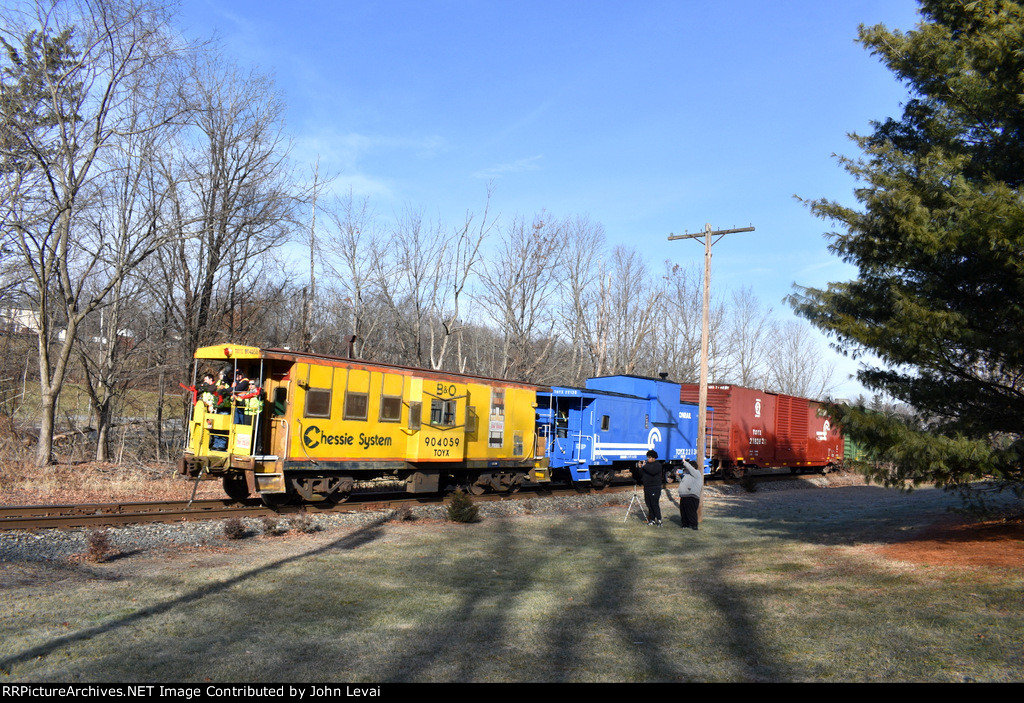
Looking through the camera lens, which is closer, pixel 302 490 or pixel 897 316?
pixel 897 316

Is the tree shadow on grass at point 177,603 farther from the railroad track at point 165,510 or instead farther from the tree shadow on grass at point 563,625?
the tree shadow on grass at point 563,625

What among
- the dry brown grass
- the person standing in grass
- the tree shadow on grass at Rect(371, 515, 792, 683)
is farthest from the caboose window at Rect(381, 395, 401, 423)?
the person standing in grass

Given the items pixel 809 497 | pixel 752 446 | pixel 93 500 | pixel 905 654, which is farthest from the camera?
pixel 752 446

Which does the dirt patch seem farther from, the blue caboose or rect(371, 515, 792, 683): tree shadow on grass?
the blue caboose

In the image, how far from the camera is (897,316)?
360 inches

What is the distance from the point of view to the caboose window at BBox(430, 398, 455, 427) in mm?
16078

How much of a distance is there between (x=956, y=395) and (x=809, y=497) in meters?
14.1

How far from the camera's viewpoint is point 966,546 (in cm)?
1037

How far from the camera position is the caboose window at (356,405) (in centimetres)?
1445

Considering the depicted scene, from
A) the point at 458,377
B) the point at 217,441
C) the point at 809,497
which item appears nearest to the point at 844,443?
the point at 809,497

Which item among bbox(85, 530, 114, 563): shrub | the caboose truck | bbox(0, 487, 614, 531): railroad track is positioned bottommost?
bbox(85, 530, 114, 563): shrub

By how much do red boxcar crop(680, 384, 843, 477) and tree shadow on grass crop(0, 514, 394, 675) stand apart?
15884 mm
